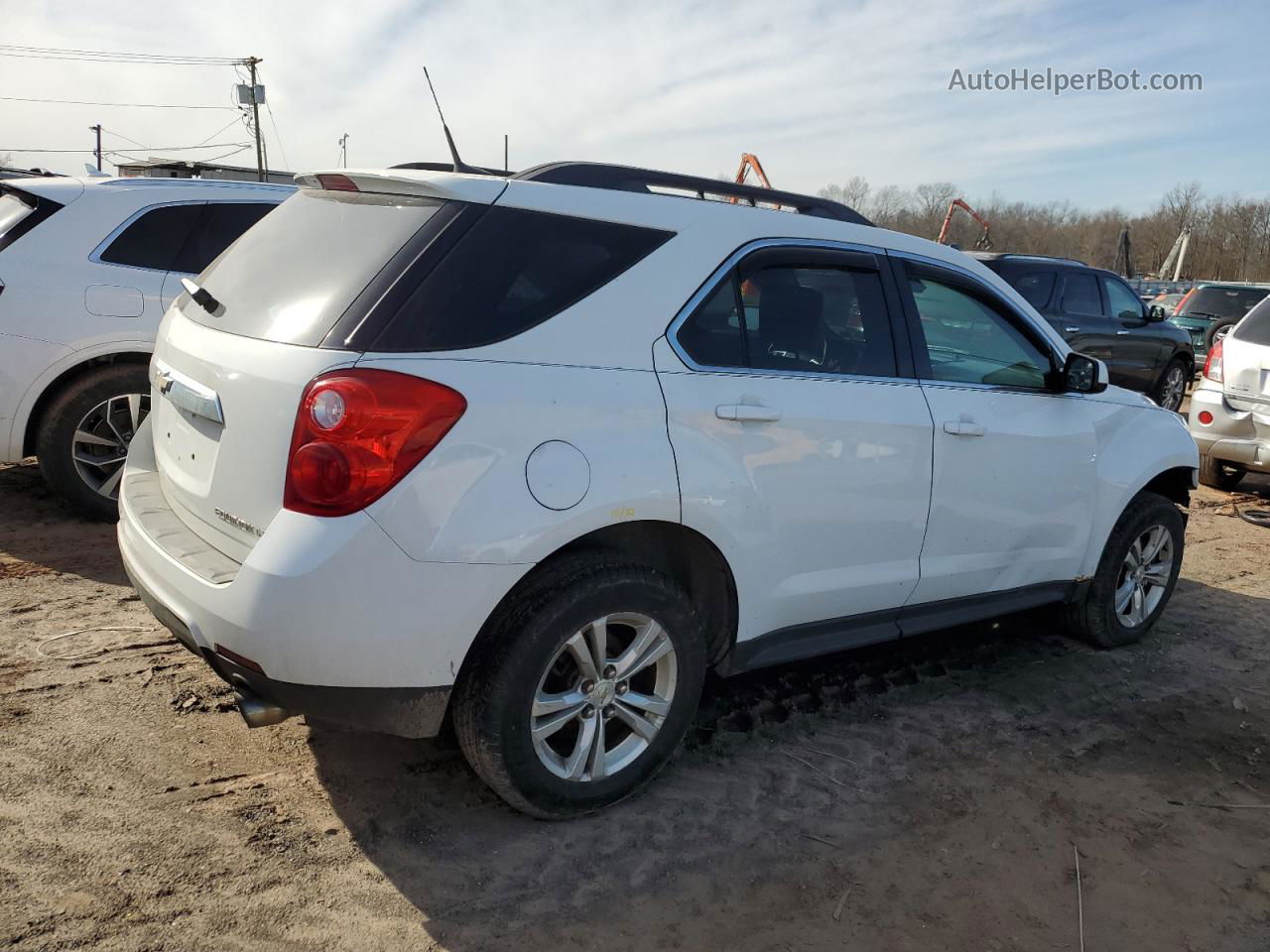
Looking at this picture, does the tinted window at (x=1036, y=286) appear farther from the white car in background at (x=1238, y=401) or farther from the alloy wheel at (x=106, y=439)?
the alloy wheel at (x=106, y=439)

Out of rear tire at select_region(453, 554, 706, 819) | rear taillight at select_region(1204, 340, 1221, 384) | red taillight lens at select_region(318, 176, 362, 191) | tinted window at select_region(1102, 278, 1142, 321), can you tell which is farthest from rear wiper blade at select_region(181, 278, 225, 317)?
tinted window at select_region(1102, 278, 1142, 321)

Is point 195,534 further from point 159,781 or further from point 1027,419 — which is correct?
point 1027,419

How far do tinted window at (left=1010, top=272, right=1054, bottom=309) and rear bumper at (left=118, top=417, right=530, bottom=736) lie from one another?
9111 millimetres

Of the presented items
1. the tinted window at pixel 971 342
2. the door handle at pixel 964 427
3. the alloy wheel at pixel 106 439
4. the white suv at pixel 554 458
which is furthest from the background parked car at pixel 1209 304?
the alloy wheel at pixel 106 439

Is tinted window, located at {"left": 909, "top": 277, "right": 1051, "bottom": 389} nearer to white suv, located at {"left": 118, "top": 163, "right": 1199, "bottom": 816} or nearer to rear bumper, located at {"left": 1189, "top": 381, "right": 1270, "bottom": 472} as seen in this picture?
white suv, located at {"left": 118, "top": 163, "right": 1199, "bottom": 816}

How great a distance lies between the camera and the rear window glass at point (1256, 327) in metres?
7.93

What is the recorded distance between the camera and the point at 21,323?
16.8 ft

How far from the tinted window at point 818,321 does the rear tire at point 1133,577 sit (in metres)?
1.78

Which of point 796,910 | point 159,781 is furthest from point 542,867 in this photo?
point 159,781

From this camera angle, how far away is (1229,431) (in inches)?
310

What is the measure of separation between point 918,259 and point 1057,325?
7679 millimetres

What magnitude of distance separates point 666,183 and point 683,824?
6.72 feet

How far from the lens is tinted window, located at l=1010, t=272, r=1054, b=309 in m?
10.4

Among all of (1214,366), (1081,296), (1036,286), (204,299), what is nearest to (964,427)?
(204,299)
